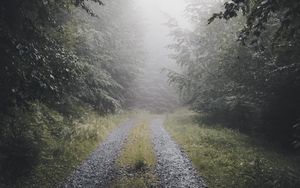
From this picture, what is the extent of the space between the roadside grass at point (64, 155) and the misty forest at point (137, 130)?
0.05 metres

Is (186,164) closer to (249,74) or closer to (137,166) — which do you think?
(137,166)

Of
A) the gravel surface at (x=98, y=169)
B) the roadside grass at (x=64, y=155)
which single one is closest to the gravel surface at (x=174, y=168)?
the gravel surface at (x=98, y=169)

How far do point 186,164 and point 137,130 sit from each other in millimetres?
10400

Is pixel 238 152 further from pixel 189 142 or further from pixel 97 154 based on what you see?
pixel 97 154

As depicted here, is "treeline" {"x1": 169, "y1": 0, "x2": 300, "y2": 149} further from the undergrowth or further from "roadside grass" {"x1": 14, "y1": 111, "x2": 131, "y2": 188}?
the undergrowth

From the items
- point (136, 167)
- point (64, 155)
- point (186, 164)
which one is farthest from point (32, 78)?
point (186, 164)

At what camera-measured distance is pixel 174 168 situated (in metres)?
13.8

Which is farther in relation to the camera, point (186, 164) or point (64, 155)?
point (64, 155)

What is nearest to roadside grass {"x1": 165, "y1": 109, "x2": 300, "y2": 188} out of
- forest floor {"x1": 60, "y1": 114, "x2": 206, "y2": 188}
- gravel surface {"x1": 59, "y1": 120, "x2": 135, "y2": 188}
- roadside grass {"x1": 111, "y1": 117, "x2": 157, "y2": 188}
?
forest floor {"x1": 60, "y1": 114, "x2": 206, "y2": 188}

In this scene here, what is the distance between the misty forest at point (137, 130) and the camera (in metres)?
10.5

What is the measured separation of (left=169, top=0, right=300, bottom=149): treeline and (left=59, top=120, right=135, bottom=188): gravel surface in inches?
238

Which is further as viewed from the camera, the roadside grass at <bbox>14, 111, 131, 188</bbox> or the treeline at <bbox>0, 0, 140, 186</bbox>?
the roadside grass at <bbox>14, 111, 131, 188</bbox>

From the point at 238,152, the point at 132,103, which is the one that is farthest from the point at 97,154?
the point at 132,103

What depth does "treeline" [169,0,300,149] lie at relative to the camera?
14876 millimetres
